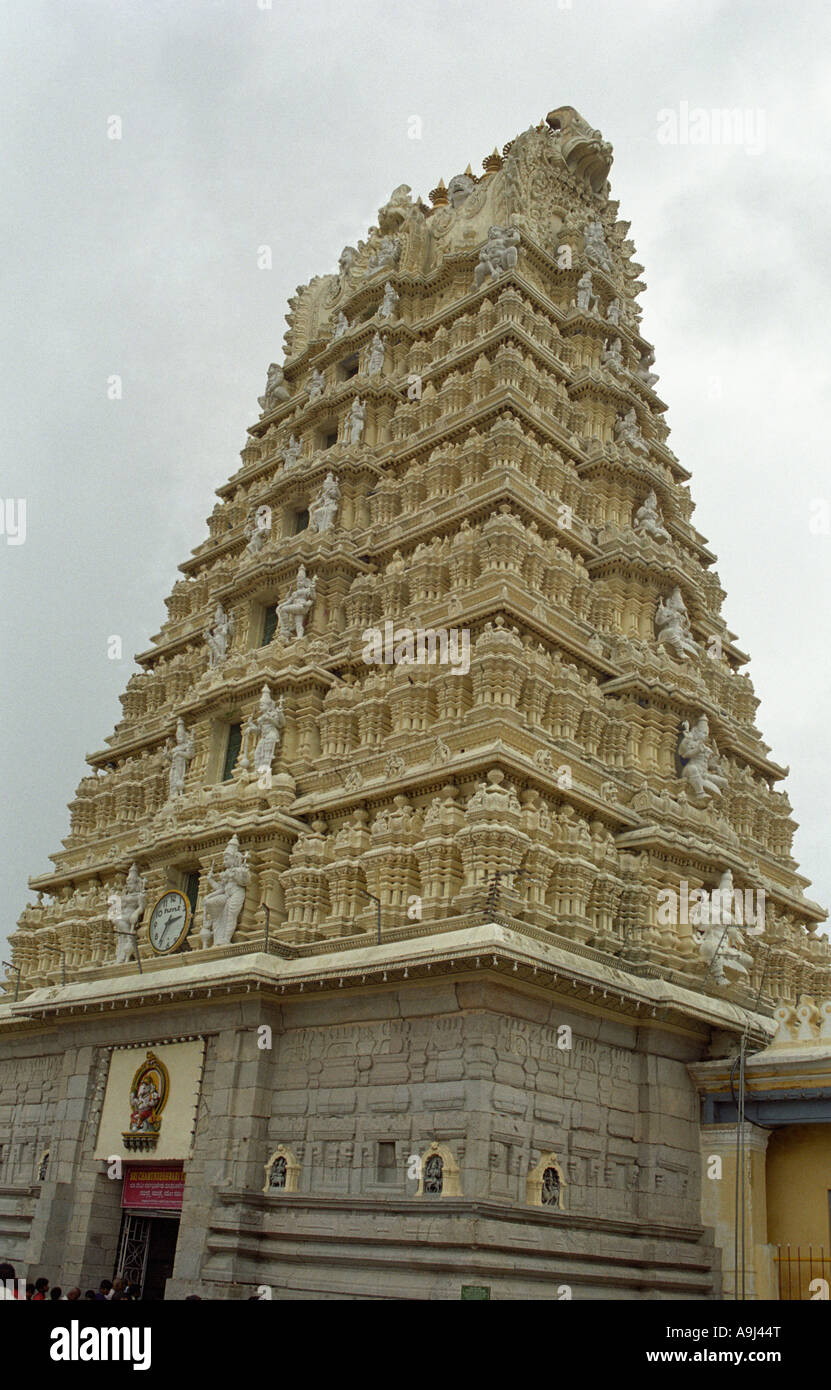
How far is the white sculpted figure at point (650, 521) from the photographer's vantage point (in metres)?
27.7

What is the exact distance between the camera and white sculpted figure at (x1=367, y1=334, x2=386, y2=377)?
3092cm

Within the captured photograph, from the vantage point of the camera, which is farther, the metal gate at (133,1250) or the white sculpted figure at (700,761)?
the white sculpted figure at (700,761)

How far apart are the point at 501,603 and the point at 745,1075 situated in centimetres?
914

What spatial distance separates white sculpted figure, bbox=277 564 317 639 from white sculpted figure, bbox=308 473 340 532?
170cm

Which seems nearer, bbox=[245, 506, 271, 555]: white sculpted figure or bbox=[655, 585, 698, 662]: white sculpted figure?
bbox=[655, 585, 698, 662]: white sculpted figure

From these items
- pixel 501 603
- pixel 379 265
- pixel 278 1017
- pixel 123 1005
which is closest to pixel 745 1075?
pixel 278 1017

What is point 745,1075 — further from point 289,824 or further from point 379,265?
point 379,265

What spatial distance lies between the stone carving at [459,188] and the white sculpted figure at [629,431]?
403 inches

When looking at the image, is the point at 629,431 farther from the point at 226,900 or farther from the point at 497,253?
the point at 226,900

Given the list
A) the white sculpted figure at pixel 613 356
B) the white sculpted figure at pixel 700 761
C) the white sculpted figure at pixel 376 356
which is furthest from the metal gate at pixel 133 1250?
the white sculpted figure at pixel 613 356

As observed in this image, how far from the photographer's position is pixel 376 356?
31.1m

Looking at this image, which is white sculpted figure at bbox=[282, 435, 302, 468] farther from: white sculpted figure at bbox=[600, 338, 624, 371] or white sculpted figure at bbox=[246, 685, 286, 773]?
white sculpted figure at bbox=[246, 685, 286, 773]

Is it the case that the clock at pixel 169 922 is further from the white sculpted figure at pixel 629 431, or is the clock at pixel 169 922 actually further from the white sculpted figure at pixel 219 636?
the white sculpted figure at pixel 629 431

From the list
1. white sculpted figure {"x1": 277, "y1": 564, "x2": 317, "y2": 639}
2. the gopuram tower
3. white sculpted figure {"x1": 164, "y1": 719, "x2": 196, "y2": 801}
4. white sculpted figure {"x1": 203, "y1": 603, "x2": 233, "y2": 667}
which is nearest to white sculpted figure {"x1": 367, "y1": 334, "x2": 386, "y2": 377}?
the gopuram tower
